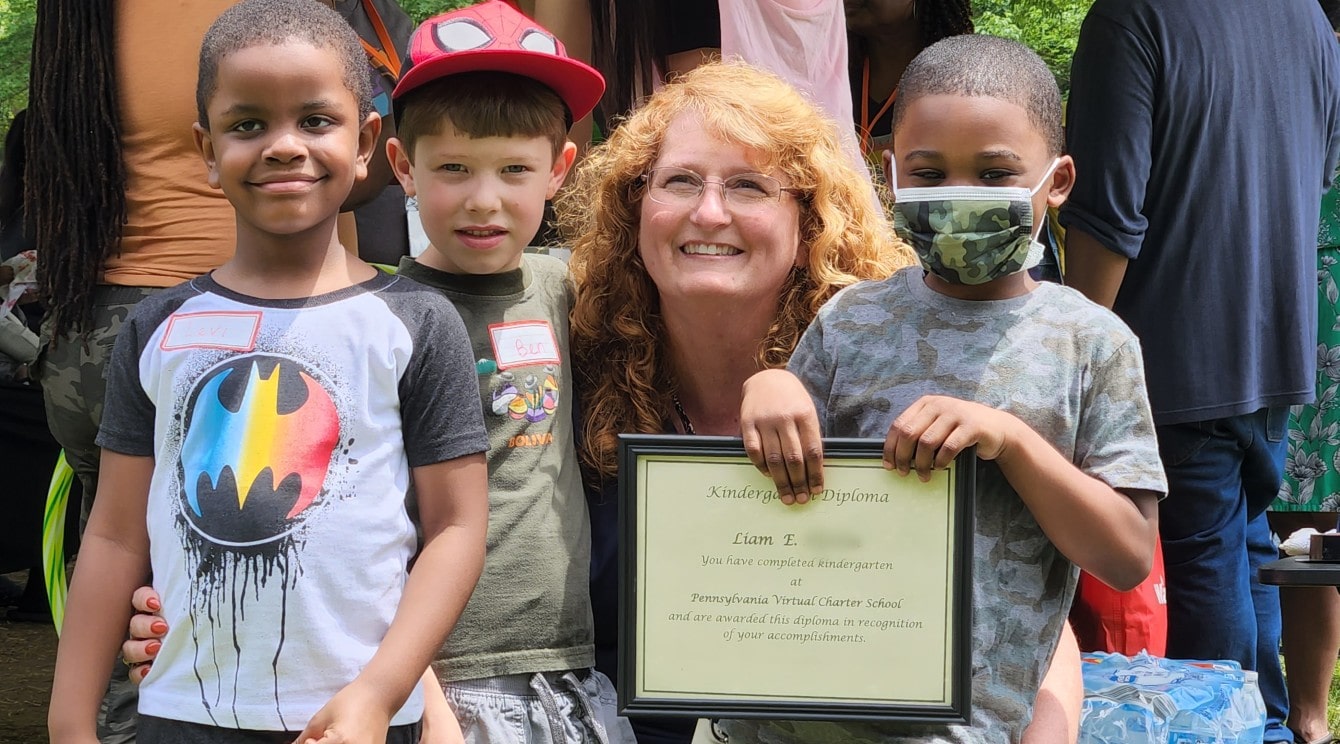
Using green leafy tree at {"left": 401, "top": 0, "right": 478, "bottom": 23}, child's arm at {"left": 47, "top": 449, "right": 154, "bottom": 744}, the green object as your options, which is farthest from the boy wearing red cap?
green leafy tree at {"left": 401, "top": 0, "right": 478, "bottom": 23}

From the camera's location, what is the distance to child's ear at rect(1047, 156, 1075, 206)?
219 cm

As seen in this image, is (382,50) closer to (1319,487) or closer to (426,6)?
(1319,487)

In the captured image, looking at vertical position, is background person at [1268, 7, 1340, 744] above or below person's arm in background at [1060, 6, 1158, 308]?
below

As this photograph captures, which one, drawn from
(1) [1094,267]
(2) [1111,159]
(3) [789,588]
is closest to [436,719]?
(3) [789,588]

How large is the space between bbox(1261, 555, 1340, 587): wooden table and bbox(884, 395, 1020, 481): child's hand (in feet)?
3.51

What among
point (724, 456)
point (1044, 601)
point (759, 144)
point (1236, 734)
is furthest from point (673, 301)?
point (1236, 734)

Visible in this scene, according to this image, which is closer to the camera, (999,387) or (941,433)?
(941,433)

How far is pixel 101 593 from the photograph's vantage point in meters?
2.13

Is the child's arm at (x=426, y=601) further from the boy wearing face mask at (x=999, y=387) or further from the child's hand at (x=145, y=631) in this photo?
the boy wearing face mask at (x=999, y=387)

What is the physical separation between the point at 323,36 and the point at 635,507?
2.91 ft

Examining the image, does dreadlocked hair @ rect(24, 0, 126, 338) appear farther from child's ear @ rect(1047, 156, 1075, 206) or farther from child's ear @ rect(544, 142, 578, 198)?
child's ear @ rect(1047, 156, 1075, 206)

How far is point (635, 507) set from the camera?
203cm

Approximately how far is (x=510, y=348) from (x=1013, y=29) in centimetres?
796

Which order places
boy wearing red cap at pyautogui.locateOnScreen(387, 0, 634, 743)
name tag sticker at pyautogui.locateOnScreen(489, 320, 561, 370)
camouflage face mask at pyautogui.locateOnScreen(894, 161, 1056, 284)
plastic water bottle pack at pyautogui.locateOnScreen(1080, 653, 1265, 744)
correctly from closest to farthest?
camouflage face mask at pyautogui.locateOnScreen(894, 161, 1056, 284), boy wearing red cap at pyautogui.locateOnScreen(387, 0, 634, 743), name tag sticker at pyautogui.locateOnScreen(489, 320, 561, 370), plastic water bottle pack at pyautogui.locateOnScreen(1080, 653, 1265, 744)
